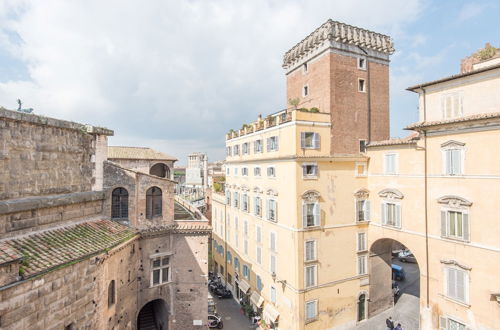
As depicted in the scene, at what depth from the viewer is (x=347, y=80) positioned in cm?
2311

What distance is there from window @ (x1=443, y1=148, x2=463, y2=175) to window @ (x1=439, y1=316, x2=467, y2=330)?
966 centimetres

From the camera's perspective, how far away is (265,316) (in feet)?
76.0

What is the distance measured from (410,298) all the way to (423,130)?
59.5 ft

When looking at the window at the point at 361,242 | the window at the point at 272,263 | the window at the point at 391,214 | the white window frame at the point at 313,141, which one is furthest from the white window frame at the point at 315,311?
the white window frame at the point at 313,141

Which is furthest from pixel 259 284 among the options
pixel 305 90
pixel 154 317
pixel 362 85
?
pixel 362 85

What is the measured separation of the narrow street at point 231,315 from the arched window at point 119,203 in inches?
593

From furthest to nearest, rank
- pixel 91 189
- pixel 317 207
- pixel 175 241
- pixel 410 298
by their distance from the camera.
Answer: pixel 410 298 → pixel 317 207 → pixel 175 241 → pixel 91 189

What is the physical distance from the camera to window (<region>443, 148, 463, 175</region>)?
55.7 ft

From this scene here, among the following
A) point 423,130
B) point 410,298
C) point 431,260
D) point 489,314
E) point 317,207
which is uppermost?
point 423,130

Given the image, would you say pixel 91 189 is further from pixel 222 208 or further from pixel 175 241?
pixel 222 208

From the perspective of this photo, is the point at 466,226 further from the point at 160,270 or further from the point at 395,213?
the point at 160,270

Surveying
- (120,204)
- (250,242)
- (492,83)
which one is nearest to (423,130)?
(492,83)

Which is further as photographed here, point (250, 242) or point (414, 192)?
point (250, 242)

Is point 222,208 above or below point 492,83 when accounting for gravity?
below
